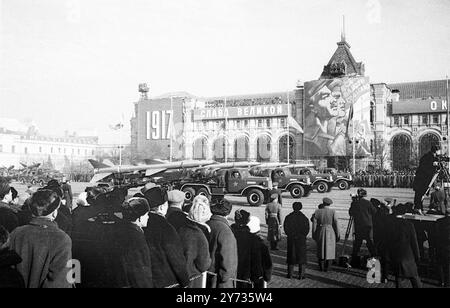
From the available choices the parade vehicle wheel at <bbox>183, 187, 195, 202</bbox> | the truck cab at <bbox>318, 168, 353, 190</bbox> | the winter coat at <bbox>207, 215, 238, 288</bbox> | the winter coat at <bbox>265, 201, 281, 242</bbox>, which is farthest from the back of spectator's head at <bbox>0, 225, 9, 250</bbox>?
the parade vehicle wheel at <bbox>183, 187, 195, 202</bbox>

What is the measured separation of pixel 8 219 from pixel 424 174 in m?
4.73

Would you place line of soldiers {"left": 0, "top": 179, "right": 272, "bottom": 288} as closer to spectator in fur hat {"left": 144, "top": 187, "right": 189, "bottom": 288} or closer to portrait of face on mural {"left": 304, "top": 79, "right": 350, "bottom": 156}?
spectator in fur hat {"left": 144, "top": 187, "right": 189, "bottom": 288}

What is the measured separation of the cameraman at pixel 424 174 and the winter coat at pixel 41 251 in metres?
4.15

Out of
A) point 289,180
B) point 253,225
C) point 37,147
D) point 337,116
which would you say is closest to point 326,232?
point 253,225

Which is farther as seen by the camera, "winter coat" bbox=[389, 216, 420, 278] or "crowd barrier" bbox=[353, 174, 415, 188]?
"crowd barrier" bbox=[353, 174, 415, 188]

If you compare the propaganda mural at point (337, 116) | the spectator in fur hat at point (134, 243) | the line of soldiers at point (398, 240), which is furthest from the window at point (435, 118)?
the spectator in fur hat at point (134, 243)

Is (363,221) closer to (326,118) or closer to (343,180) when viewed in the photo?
(343,180)

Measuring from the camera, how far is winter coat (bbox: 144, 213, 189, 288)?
2.57 m

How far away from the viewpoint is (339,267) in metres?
4.67

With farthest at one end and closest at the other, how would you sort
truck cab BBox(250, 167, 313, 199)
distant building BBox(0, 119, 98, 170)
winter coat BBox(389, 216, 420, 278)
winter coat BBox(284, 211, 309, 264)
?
1. truck cab BBox(250, 167, 313, 199)
2. distant building BBox(0, 119, 98, 170)
3. winter coat BBox(284, 211, 309, 264)
4. winter coat BBox(389, 216, 420, 278)

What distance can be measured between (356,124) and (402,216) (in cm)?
287

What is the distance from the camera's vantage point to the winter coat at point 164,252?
2568 mm

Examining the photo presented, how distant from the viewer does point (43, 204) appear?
2.48 metres
